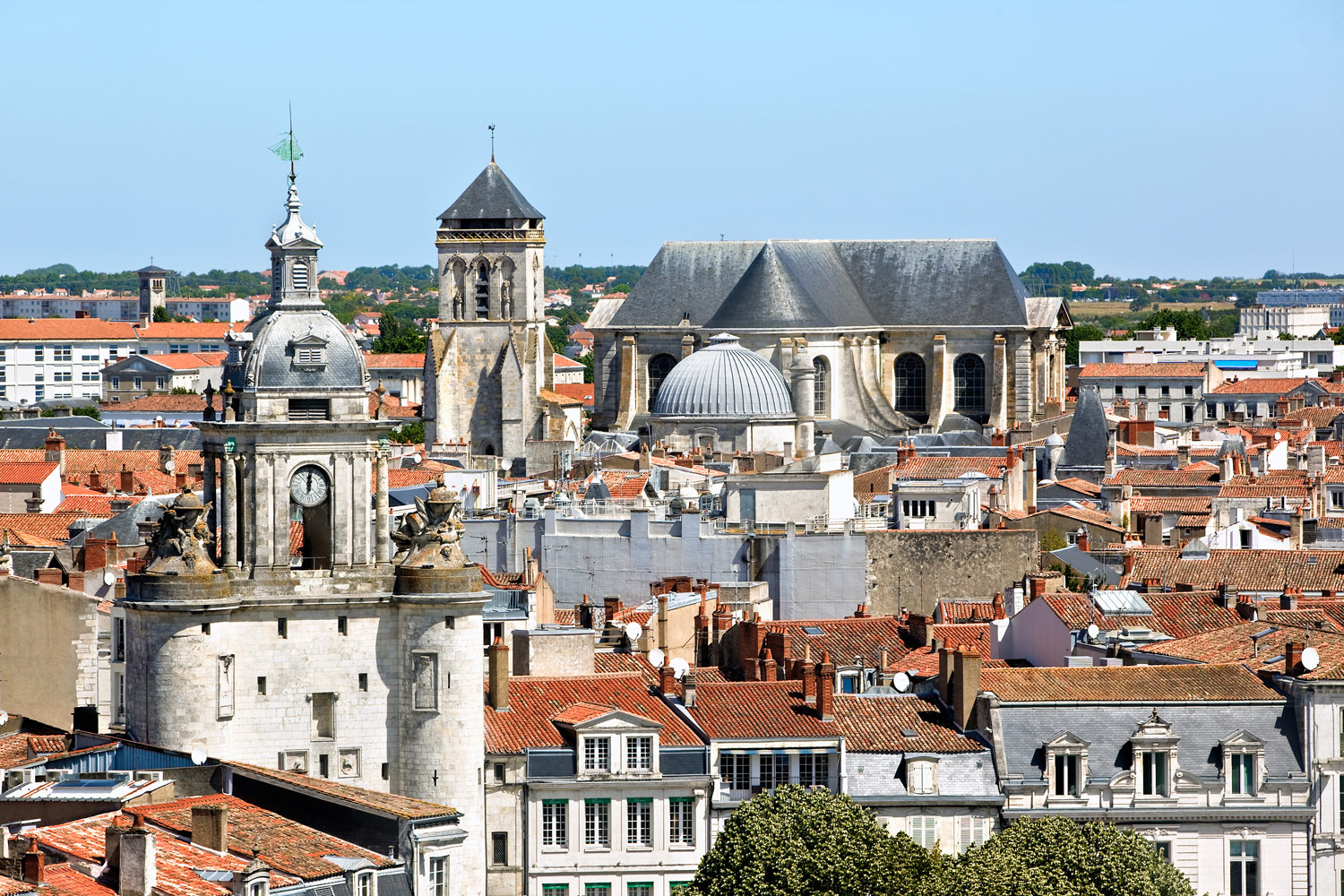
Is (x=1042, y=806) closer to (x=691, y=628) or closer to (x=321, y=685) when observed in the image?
(x=321, y=685)

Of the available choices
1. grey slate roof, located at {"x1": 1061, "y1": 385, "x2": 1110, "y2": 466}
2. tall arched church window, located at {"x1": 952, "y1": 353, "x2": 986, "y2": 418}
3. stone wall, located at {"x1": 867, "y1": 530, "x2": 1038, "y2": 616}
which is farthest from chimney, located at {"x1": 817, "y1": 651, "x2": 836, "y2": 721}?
tall arched church window, located at {"x1": 952, "y1": 353, "x2": 986, "y2": 418}

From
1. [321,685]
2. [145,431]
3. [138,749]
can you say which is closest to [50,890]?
[138,749]

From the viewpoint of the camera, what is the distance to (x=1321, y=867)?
41.2m

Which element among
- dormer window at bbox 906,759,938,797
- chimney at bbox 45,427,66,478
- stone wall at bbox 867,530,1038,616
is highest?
chimney at bbox 45,427,66,478

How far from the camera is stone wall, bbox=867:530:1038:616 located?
216ft

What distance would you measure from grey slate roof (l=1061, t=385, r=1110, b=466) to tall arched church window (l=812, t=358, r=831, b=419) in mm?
12041

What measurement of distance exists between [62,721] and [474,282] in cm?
7648

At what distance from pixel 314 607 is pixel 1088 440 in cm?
6840

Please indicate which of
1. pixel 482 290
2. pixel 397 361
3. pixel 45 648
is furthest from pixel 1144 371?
pixel 45 648

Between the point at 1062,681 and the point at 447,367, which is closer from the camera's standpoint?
the point at 1062,681

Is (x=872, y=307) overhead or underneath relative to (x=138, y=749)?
overhead

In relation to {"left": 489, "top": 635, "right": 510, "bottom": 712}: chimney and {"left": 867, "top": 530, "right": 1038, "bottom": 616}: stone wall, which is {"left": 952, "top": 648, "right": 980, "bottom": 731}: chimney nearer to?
{"left": 489, "top": 635, "right": 510, "bottom": 712}: chimney

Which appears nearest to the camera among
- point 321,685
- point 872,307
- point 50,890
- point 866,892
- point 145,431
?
point 50,890

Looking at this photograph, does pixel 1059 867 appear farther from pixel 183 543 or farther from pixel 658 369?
pixel 658 369
